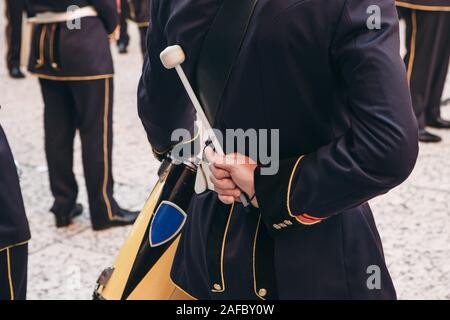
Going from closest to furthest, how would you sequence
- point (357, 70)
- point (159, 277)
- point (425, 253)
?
point (357, 70) < point (159, 277) < point (425, 253)

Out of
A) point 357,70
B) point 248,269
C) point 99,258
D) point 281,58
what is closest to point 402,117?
point 357,70

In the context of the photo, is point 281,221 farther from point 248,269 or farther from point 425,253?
point 425,253

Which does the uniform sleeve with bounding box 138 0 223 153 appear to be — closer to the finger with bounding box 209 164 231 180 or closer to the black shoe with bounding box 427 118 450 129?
the finger with bounding box 209 164 231 180

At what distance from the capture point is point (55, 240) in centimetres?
348

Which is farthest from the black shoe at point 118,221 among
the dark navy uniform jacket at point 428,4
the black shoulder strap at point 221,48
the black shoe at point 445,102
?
the black shoe at point 445,102

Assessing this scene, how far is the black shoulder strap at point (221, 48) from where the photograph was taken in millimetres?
1281

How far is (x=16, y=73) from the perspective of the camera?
21.9 ft

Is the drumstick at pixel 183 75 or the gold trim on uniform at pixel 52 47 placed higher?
the drumstick at pixel 183 75

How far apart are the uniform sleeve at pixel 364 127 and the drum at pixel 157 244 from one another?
0.44 metres

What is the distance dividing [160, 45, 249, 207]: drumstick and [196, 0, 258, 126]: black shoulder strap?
2 cm

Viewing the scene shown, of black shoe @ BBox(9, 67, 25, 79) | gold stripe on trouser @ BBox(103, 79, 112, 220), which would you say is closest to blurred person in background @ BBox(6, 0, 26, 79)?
black shoe @ BBox(9, 67, 25, 79)

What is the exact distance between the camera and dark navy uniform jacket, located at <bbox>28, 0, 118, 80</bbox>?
3.27 m

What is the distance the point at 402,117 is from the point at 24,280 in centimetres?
113

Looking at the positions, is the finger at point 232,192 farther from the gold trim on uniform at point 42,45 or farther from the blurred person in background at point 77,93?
the gold trim on uniform at point 42,45
